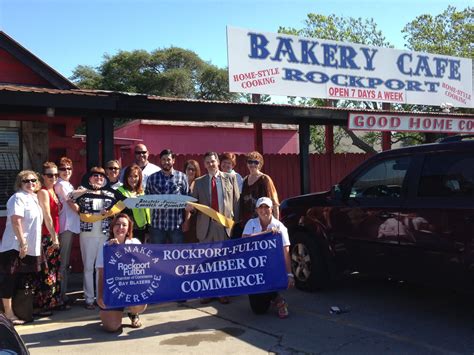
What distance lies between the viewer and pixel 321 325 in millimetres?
4969

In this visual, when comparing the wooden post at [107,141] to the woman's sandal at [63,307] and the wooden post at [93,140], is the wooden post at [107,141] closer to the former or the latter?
the wooden post at [93,140]

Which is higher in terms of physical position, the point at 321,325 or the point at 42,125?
the point at 42,125

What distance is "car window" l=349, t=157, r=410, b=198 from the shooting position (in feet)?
17.0

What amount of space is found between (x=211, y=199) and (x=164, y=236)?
709mm

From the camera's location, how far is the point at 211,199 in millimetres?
5863

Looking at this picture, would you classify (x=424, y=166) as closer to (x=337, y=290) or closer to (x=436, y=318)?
(x=436, y=318)

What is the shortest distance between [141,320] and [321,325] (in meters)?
1.93

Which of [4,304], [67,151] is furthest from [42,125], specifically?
[4,304]

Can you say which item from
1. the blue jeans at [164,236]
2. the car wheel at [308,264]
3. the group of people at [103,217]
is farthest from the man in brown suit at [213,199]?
the car wheel at [308,264]

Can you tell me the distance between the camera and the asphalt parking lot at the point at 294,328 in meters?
4.40

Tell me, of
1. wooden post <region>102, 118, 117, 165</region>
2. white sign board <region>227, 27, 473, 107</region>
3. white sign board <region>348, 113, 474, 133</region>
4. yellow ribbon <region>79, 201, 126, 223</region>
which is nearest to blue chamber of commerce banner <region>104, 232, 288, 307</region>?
yellow ribbon <region>79, 201, 126, 223</region>

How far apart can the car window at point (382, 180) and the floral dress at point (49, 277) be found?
11.4 ft

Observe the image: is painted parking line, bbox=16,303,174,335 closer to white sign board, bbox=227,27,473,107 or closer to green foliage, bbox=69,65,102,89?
white sign board, bbox=227,27,473,107

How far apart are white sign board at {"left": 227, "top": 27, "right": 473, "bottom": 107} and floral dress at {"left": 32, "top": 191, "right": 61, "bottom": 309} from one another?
5.73 meters
